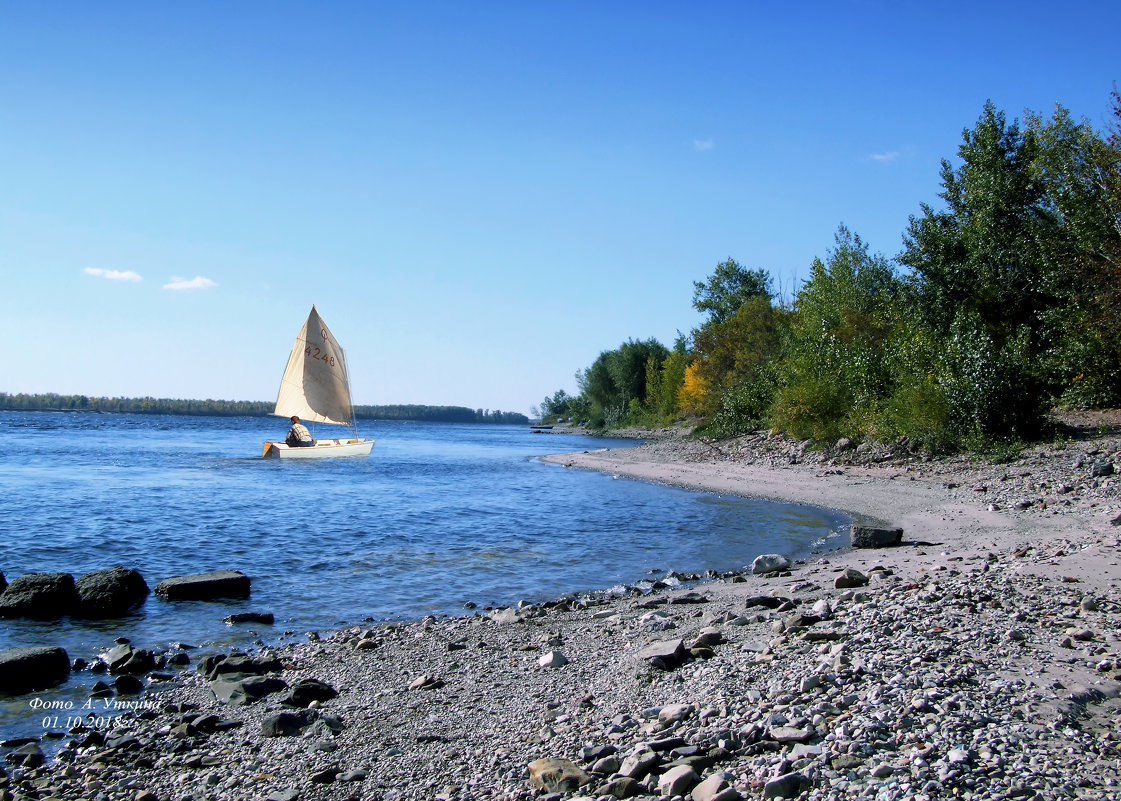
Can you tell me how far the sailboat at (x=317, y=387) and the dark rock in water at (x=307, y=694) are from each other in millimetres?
33971

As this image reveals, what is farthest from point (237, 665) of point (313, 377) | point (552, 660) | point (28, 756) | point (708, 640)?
point (313, 377)

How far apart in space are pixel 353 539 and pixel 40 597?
7.31m

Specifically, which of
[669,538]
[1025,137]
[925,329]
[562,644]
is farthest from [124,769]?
[1025,137]

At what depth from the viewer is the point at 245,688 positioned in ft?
23.2

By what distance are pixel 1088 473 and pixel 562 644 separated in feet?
48.6

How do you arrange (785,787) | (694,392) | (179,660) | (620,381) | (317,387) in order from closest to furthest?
(785,787), (179,660), (317,387), (694,392), (620,381)

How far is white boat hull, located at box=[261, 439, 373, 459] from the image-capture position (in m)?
42.4

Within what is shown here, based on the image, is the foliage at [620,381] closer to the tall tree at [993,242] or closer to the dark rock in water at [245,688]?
the tall tree at [993,242]

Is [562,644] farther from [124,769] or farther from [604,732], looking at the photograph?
[124,769]

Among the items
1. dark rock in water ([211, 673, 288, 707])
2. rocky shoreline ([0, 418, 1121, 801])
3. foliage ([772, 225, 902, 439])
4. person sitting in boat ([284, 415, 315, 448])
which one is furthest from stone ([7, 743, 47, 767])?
person sitting in boat ([284, 415, 315, 448])

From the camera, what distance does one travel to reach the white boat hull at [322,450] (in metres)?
42.4

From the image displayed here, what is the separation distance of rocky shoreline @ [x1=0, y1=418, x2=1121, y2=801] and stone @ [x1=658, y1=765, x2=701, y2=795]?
2cm

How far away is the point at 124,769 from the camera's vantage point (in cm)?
556

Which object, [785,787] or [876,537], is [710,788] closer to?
[785,787]
